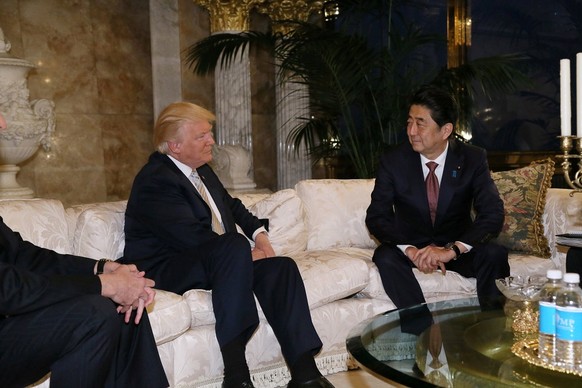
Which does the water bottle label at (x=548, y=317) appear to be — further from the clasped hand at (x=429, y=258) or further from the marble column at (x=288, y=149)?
the marble column at (x=288, y=149)

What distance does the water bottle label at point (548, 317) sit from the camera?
5.36 feet

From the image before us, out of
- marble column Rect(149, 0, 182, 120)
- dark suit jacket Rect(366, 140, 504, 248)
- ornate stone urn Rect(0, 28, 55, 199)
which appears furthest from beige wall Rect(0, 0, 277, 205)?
dark suit jacket Rect(366, 140, 504, 248)

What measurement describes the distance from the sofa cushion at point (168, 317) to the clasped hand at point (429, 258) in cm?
102

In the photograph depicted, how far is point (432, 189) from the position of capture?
3090 millimetres

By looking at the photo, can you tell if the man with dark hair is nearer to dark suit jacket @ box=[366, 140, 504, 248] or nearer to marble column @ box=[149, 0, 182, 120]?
dark suit jacket @ box=[366, 140, 504, 248]

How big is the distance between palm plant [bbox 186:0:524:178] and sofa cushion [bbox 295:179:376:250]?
124 cm

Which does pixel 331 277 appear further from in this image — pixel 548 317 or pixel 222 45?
pixel 222 45

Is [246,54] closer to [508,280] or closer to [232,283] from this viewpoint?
[232,283]

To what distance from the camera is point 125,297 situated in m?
2.00

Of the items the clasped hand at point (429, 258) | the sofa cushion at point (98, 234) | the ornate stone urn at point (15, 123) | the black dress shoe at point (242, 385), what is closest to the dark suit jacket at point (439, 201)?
the clasped hand at point (429, 258)

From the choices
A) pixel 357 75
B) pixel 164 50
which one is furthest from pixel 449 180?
pixel 164 50

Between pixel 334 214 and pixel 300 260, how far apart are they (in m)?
0.54

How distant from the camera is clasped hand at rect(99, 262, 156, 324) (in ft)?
6.48

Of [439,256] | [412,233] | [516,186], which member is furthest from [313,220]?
[516,186]
